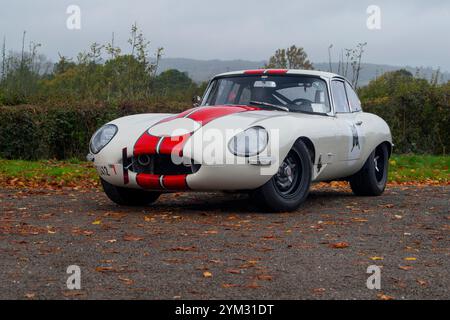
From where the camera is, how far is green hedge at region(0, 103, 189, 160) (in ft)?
57.7

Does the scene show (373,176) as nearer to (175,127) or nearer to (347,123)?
(347,123)

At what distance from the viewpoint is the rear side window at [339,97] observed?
10.8m

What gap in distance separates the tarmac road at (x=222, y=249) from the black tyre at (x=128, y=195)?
0.21m

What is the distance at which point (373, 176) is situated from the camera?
1143 cm

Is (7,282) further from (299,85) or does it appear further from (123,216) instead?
(299,85)

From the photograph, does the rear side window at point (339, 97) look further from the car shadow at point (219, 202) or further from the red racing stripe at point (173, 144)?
the red racing stripe at point (173, 144)

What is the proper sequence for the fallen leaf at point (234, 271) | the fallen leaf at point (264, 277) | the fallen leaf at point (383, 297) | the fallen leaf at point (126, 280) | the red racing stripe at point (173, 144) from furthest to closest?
the red racing stripe at point (173, 144) < the fallen leaf at point (234, 271) < the fallen leaf at point (264, 277) < the fallen leaf at point (126, 280) < the fallen leaf at point (383, 297)

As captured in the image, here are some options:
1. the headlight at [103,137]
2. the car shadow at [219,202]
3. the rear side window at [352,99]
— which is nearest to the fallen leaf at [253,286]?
the car shadow at [219,202]

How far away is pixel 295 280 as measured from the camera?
19.0 feet

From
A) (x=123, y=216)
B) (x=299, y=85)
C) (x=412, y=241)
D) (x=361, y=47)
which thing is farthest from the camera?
(x=361, y=47)

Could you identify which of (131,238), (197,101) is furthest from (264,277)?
(197,101)

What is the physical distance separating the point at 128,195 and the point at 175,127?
1302mm
